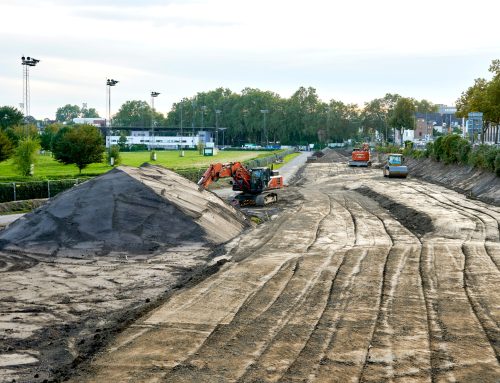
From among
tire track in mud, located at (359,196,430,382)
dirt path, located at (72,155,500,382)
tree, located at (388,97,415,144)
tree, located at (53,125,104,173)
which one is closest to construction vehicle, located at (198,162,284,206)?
dirt path, located at (72,155,500,382)

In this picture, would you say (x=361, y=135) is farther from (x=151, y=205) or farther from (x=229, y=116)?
(x=151, y=205)

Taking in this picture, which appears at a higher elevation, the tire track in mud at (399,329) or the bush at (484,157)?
the bush at (484,157)

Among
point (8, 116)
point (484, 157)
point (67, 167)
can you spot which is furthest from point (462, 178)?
point (8, 116)

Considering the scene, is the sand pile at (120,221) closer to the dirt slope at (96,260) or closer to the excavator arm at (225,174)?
the dirt slope at (96,260)

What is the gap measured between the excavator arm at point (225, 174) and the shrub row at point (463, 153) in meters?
16.9

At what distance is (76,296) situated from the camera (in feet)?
54.6

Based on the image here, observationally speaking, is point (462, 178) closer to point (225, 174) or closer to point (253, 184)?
point (253, 184)

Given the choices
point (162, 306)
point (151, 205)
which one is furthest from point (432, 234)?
point (162, 306)

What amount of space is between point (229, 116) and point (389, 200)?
160 meters

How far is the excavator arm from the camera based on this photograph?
3206cm

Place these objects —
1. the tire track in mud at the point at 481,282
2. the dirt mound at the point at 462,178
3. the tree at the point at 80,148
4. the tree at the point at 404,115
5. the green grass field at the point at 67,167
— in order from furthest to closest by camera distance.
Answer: the tree at the point at 404,115 < the tree at the point at 80,148 < the green grass field at the point at 67,167 < the dirt mound at the point at 462,178 < the tire track in mud at the point at 481,282

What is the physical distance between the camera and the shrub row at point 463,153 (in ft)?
142

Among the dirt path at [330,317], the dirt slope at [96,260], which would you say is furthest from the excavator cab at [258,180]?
the dirt path at [330,317]

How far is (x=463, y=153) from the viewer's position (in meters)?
51.9
